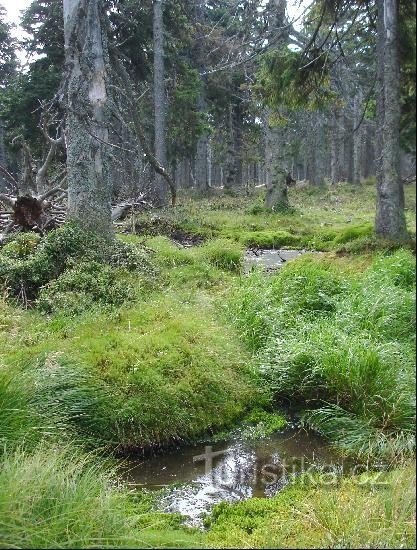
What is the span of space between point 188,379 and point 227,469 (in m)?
0.99

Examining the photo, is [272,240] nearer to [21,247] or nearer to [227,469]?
[21,247]

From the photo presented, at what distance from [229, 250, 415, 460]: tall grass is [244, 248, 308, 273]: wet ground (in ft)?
9.41

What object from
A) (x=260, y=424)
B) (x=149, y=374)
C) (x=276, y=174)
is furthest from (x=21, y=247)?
(x=276, y=174)

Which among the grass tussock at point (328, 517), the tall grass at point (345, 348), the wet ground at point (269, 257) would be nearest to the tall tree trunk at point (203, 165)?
the wet ground at point (269, 257)

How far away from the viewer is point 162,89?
62.1 ft

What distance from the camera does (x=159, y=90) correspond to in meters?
18.9

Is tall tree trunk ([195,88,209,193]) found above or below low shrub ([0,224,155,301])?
above

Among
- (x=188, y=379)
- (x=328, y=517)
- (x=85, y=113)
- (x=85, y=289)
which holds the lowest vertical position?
(x=328, y=517)

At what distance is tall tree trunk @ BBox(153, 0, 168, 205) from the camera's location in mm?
18328

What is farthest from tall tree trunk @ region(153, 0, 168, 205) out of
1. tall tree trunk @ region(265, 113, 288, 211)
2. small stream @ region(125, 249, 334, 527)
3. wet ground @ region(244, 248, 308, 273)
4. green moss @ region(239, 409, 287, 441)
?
small stream @ region(125, 249, 334, 527)

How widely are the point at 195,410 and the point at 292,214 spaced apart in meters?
11.0

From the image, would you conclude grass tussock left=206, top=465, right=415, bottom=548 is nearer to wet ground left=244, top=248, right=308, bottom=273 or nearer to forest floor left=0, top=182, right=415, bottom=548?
forest floor left=0, top=182, right=415, bottom=548

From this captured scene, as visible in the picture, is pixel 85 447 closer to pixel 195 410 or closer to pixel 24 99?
pixel 195 410

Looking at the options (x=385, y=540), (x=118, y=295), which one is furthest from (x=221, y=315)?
(x=385, y=540)
